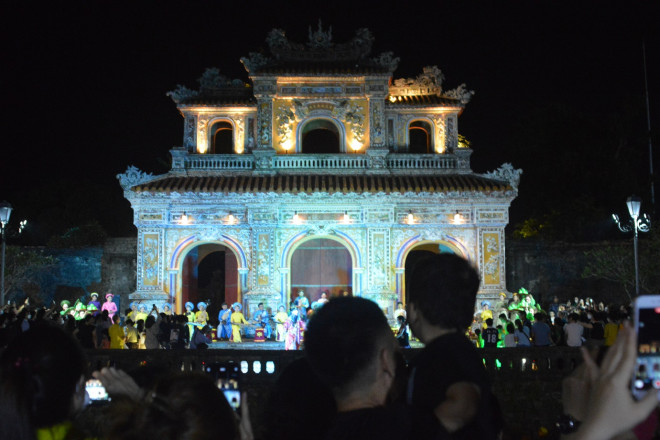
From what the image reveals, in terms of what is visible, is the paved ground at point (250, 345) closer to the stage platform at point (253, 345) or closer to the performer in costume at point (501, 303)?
the stage platform at point (253, 345)

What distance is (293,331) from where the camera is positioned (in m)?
19.4

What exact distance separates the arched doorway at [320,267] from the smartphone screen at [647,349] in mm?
23823

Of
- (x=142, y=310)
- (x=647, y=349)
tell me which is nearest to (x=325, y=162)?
(x=142, y=310)

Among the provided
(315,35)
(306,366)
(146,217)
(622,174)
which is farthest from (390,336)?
(622,174)

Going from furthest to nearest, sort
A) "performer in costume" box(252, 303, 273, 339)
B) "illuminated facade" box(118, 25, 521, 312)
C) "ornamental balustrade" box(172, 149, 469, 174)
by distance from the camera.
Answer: "ornamental balustrade" box(172, 149, 469, 174), "illuminated facade" box(118, 25, 521, 312), "performer in costume" box(252, 303, 273, 339)

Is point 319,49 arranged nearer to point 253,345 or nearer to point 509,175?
point 509,175

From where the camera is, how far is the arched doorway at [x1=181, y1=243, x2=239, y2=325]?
2670cm

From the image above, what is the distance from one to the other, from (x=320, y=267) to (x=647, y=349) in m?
24.2

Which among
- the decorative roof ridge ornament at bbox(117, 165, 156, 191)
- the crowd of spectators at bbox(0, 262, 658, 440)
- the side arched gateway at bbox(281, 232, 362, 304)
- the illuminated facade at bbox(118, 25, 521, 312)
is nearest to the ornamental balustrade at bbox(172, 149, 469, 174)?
the illuminated facade at bbox(118, 25, 521, 312)

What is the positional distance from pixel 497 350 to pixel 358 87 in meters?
16.9

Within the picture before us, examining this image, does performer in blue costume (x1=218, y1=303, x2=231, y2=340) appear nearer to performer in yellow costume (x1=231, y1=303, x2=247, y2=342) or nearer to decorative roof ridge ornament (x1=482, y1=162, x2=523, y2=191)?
performer in yellow costume (x1=231, y1=303, x2=247, y2=342)

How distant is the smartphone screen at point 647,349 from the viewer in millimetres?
2693

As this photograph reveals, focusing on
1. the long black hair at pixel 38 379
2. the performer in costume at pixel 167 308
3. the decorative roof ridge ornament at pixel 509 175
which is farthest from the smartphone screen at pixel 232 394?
the decorative roof ridge ornament at pixel 509 175

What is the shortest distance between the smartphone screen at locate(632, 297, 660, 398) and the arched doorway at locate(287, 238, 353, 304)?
2382cm
